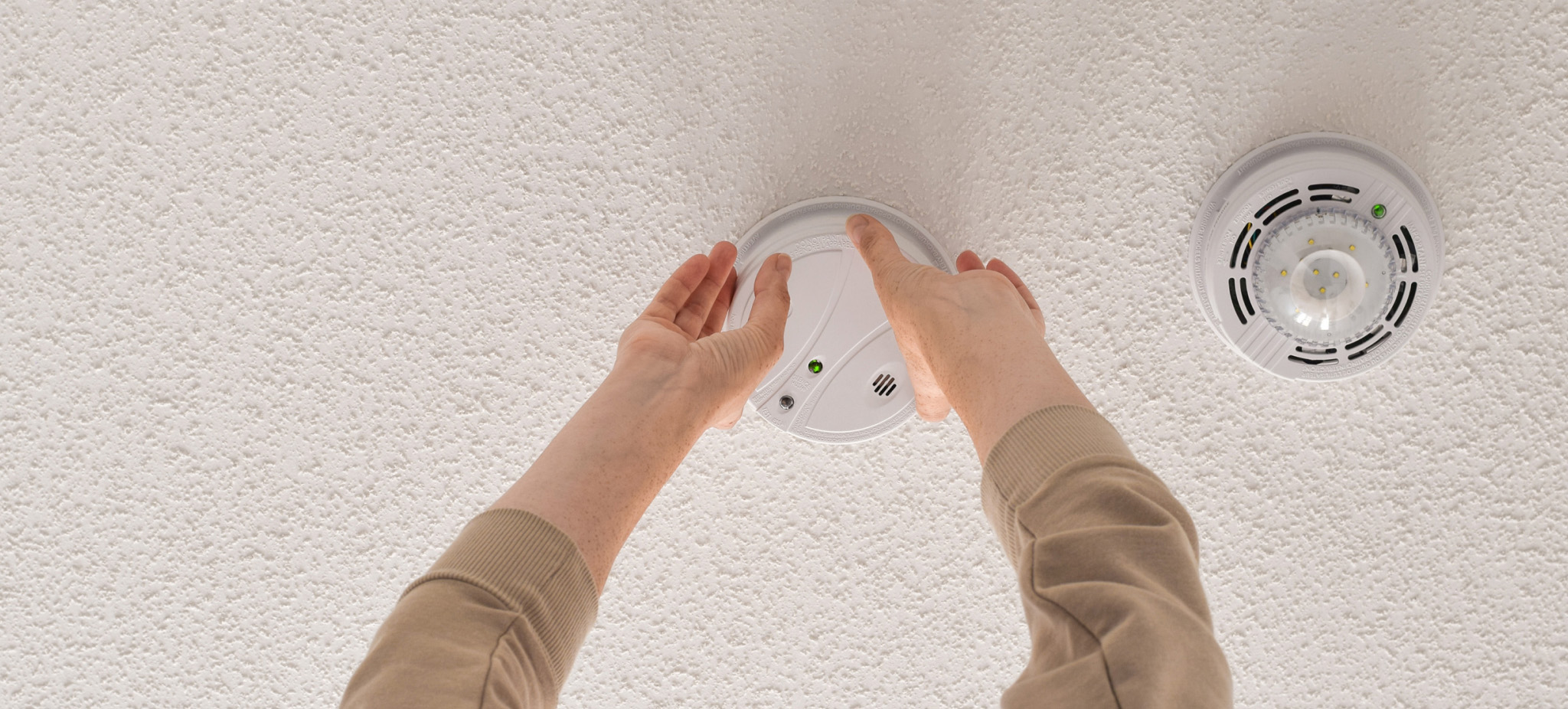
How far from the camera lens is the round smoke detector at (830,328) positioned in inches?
26.2

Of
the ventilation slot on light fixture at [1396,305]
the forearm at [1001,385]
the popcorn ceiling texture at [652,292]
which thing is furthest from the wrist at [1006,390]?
the ventilation slot on light fixture at [1396,305]

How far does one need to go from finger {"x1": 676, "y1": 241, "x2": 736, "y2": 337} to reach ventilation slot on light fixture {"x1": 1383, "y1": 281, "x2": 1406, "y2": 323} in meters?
0.48

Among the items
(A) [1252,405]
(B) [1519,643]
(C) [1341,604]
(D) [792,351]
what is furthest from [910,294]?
(B) [1519,643]

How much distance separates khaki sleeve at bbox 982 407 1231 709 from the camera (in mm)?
408

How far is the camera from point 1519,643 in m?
0.75

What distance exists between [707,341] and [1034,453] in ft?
0.85

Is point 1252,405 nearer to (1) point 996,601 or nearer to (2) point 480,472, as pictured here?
(1) point 996,601

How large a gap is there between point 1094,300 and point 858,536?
283 mm

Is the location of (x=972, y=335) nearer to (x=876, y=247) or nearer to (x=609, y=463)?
(x=876, y=247)

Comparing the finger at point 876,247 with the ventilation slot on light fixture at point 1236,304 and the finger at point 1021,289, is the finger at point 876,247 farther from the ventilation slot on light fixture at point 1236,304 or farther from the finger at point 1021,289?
the ventilation slot on light fixture at point 1236,304

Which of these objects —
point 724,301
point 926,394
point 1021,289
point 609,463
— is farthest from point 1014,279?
point 609,463

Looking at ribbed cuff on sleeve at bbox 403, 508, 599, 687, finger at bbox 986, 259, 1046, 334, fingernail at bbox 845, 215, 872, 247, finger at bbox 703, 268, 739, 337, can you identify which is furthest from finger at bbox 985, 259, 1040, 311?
ribbed cuff on sleeve at bbox 403, 508, 599, 687

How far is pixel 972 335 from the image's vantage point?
0.59m

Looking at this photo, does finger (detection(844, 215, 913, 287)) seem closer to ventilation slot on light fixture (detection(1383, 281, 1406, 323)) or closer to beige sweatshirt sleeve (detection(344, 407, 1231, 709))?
beige sweatshirt sleeve (detection(344, 407, 1231, 709))
